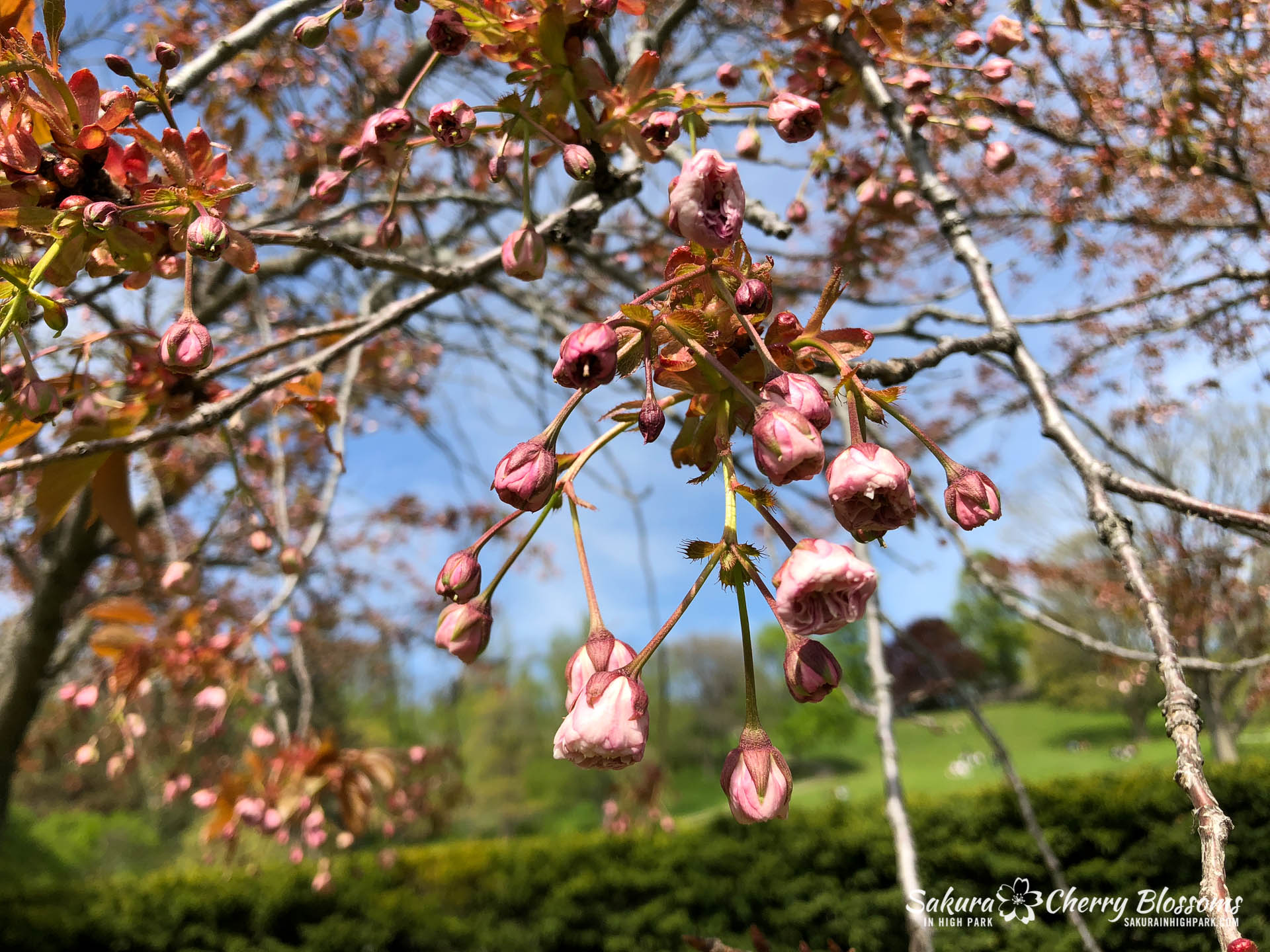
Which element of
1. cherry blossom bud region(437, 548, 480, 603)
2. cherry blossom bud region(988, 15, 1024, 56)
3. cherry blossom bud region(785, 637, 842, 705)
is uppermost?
cherry blossom bud region(988, 15, 1024, 56)

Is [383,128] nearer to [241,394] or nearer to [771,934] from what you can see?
[241,394]

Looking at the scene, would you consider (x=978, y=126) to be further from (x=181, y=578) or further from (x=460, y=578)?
(x=181, y=578)

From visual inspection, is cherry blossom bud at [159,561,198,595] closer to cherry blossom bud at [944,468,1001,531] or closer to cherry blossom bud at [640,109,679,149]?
cherry blossom bud at [640,109,679,149]

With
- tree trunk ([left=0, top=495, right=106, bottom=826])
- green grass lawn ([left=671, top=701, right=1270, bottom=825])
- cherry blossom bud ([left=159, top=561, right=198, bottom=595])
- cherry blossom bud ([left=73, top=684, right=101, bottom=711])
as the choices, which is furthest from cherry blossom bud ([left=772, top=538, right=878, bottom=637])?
green grass lawn ([left=671, top=701, right=1270, bottom=825])

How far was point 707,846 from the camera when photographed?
4.29m

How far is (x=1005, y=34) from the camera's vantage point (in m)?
1.18

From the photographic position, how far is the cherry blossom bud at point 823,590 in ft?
1.44

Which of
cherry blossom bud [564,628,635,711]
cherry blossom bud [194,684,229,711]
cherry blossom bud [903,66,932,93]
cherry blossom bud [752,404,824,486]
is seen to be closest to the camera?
cherry blossom bud [752,404,824,486]

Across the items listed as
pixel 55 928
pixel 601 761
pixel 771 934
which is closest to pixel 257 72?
pixel 601 761

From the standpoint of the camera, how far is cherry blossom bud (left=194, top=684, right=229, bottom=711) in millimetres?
1716

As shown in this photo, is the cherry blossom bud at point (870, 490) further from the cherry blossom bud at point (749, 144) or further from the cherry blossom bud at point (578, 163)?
the cherry blossom bud at point (749, 144)

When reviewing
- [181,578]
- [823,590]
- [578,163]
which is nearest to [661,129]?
[578,163]

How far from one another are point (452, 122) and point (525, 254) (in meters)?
0.14

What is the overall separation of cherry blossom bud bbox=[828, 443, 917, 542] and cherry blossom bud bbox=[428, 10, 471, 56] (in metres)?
0.61
